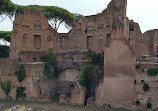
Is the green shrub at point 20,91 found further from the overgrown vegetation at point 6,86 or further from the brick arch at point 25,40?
the brick arch at point 25,40

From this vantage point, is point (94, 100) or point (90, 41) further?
point (90, 41)

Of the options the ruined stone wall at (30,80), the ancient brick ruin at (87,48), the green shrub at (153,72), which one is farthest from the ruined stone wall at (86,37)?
the green shrub at (153,72)

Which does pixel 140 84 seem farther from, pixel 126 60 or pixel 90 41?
pixel 90 41

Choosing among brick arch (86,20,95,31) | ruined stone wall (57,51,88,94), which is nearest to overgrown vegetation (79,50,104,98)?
ruined stone wall (57,51,88,94)

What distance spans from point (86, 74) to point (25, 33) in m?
10.1

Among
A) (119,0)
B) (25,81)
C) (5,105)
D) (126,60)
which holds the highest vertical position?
(119,0)

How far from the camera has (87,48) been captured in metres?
25.1

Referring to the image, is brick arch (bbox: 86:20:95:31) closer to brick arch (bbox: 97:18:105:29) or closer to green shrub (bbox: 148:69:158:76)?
brick arch (bbox: 97:18:105:29)

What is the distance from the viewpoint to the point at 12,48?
23.5m

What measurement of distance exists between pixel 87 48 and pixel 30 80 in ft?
29.1

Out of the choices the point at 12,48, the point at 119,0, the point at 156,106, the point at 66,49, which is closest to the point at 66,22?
the point at 66,49

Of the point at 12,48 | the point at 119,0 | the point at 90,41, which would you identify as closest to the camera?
the point at 119,0

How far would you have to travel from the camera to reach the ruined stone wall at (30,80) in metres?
19.2

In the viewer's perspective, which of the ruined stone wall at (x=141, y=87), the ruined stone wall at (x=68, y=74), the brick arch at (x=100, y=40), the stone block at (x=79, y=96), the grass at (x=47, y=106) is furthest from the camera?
the brick arch at (x=100, y=40)
